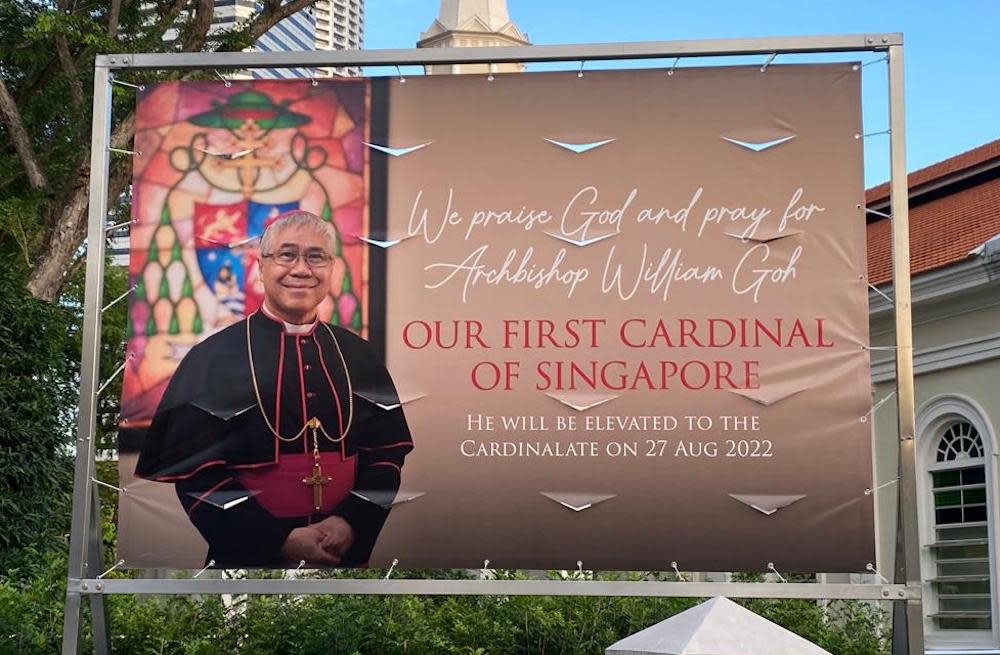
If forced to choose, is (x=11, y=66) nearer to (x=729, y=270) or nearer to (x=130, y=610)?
(x=130, y=610)

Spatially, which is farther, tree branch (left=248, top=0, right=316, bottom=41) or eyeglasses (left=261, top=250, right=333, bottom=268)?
tree branch (left=248, top=0, right=316, bottom=41)

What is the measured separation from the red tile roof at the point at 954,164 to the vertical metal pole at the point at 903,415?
11.2m

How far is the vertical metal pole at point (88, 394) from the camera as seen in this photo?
8.06m

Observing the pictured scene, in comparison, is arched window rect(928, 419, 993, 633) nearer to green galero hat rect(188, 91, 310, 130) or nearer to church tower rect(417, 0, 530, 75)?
green galero hat rect(188, 91, 310, 130)

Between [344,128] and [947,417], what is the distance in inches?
477

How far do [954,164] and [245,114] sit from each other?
14.9m

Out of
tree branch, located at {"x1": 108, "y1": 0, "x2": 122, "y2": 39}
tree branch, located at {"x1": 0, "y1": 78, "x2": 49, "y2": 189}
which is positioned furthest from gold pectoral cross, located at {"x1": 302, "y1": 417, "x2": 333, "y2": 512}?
tree branch, located at {"x1": 0, "y1": 78, "x2": 49, "y2": 189}

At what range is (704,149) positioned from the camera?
8.27 meters

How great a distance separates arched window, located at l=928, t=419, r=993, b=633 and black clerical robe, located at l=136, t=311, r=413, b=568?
1142 centimetres

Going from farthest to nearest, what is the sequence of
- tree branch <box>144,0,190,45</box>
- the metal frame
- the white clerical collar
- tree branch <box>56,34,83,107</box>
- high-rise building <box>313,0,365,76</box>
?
high-rise building <box>313,0,365,76</box>, tree branch <box>144,0,190,45</box>, tree branch <box>56,34,83,107</box>, the white clerical collar, the metal frame

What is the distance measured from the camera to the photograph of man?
322 inches

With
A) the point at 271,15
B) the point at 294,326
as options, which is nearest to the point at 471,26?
the point at 271,15

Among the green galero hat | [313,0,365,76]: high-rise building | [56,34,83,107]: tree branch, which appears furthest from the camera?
[313,0,365,76]: high-rise building

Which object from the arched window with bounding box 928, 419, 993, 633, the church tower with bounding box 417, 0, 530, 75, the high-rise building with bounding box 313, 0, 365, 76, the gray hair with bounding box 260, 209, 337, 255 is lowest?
the arched window with bounding box 928, 419, 993, 633
